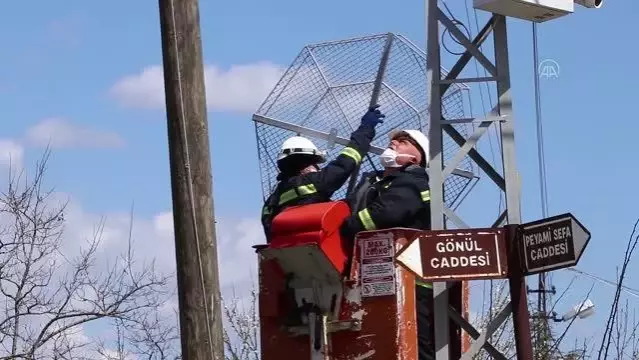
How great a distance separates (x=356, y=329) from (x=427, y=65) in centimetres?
173

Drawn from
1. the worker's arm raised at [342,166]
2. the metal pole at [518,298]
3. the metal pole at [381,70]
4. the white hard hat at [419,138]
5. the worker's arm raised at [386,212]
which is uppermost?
the metal pole at [381,70]

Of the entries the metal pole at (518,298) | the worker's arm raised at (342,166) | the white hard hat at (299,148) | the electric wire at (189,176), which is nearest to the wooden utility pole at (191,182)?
the electric wire at (189,176)

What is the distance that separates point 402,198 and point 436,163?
32 centimetres

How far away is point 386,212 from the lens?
26.7ft

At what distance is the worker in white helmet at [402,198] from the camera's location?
816 cm

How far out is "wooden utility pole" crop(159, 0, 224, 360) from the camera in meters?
7.70

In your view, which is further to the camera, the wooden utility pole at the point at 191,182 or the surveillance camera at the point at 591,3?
the surveillance camera at the point at 591,3

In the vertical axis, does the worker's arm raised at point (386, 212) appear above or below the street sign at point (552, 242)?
above

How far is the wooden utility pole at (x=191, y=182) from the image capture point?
770 cm

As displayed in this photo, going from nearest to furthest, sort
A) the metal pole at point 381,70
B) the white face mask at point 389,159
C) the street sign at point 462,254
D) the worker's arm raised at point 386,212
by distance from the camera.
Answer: the street sign at point 462,254, the worker's arm raised at point 386,212, the white face mask at point 389,159, the metal pole at point 381,70

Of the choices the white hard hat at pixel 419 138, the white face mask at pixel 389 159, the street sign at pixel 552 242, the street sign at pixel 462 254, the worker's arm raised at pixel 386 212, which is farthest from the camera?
the white hard hat at pixel 419 138

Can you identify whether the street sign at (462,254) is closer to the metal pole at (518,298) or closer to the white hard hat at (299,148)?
the metal pole at (518,298)

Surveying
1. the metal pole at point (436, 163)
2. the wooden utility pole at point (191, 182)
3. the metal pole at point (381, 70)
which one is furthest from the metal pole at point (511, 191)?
the wooden utility pole at point (191, 182)

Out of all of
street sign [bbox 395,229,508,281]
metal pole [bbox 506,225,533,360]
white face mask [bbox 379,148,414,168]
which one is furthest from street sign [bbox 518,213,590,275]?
white face mask [bbox 379,148,414,168]
